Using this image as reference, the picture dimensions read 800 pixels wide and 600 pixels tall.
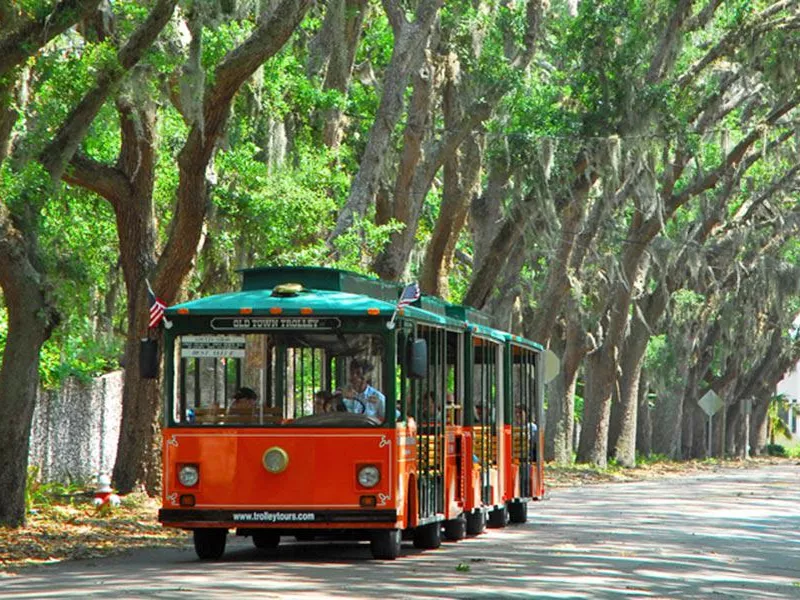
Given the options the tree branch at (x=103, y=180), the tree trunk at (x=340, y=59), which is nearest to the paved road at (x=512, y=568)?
the tree branch at (x=103, y=180)

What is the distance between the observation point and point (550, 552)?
1873 centimetres

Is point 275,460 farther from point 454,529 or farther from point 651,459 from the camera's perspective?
point 651,459

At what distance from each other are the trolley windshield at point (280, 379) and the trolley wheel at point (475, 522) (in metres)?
5.00

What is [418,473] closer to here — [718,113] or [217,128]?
[217,128]

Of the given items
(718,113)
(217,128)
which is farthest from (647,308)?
(217,128)

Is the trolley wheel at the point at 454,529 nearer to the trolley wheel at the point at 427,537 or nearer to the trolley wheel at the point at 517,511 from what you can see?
the trolley wheel at the point at 427,537

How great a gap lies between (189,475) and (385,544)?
204 cm

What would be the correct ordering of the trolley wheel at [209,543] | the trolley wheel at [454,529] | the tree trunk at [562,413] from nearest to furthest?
the trolley wheel at [209,543] < the trolley wheel at [454,529] < the tree trunk at [562,413]

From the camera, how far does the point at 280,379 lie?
17234mm

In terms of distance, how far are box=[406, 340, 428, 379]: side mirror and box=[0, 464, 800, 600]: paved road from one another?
1823 millimetres

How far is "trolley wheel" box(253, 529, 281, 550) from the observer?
62.2 feet

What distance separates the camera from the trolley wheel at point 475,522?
72.1 feet

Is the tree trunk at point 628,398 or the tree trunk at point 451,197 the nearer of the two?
the tree trunk at point 451,197

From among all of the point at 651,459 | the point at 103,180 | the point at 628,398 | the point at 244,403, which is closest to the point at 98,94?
the point at 244,403
